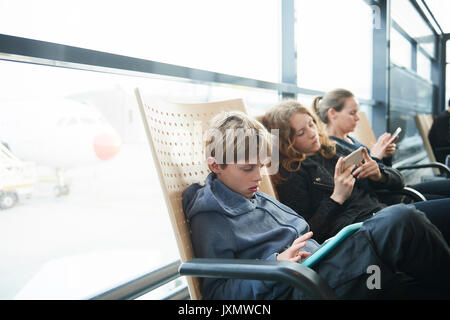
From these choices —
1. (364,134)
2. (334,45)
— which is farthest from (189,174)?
(334,45)

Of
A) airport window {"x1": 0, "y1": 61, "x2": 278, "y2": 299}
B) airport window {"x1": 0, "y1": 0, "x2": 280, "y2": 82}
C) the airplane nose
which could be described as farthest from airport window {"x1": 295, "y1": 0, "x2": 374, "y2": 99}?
the airplane nose

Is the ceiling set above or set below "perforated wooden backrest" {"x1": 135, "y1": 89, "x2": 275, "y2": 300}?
above

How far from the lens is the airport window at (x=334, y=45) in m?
2.62

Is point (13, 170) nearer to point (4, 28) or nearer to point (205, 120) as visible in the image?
point (4, 28)

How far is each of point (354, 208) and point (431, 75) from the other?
6428mm

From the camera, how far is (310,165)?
147 cm

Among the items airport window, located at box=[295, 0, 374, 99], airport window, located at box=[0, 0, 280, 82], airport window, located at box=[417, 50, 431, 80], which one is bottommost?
airport window, located at box=[0, 0, 280, 82]

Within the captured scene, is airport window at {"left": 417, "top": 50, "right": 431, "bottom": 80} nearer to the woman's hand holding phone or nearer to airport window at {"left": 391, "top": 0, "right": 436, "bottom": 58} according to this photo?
airport window at {"left": 391, "top": 0, "right": 436, "bottom": 58}

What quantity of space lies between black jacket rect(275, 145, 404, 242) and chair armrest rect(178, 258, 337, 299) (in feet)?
1.95

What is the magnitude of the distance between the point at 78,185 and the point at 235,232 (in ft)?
4.16

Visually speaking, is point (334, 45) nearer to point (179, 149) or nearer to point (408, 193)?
point (408, 193)

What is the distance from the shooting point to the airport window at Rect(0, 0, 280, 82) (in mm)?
1166

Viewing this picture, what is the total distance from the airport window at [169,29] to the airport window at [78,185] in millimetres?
125

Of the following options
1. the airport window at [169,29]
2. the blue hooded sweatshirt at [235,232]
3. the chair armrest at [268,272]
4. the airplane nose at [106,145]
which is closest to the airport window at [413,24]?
the airport window at [169,29]
